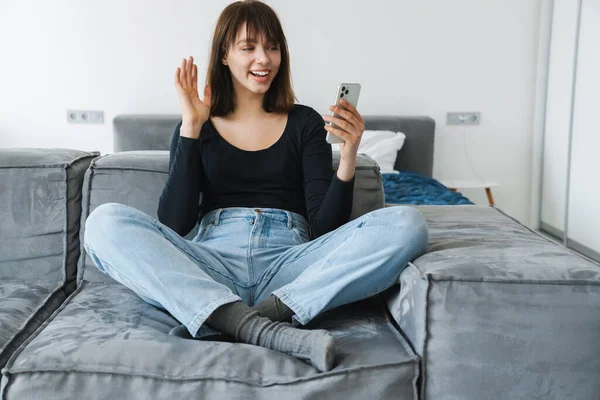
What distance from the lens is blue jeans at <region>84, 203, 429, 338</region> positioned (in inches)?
52.1

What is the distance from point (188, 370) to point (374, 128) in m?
2.94

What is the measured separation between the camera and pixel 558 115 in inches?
152

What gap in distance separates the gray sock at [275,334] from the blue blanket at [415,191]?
5.71 ft

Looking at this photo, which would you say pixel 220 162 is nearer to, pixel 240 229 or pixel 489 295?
pixel 240 229

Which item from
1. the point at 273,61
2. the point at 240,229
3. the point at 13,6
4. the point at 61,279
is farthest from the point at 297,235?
the point at 13,6

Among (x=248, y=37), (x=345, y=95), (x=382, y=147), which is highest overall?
(x=248, y=37)

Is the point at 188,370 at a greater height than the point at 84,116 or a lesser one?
lesser

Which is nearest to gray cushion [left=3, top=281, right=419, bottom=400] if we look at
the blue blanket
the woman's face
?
the woman's face

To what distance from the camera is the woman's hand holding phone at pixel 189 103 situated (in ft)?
5.39

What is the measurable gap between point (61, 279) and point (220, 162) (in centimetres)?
54

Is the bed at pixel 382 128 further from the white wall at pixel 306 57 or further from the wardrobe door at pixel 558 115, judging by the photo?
the wardrobe door at pixel 558 115

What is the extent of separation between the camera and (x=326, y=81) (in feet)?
13.4

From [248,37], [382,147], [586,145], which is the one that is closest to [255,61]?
[248,37]

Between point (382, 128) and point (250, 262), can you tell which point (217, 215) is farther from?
point (382, 128)
